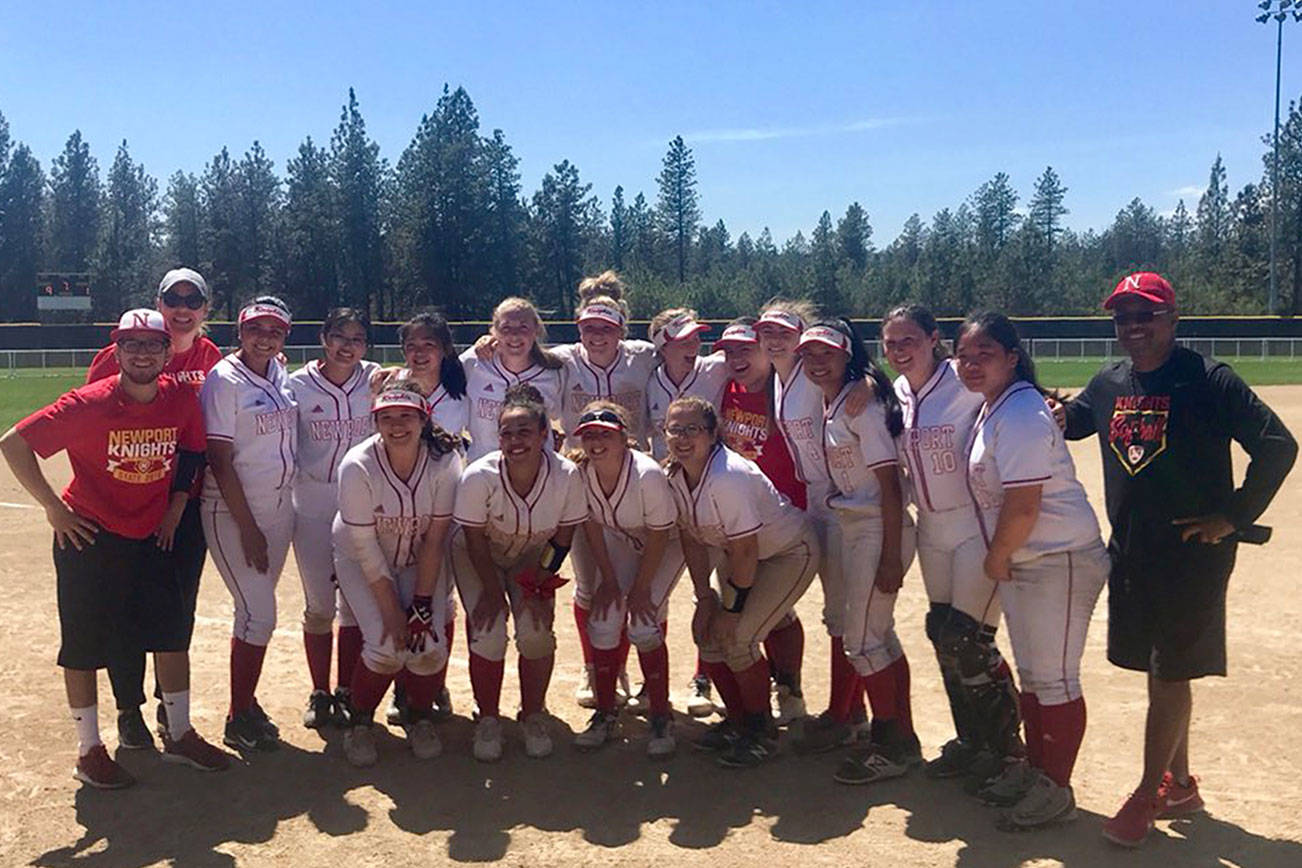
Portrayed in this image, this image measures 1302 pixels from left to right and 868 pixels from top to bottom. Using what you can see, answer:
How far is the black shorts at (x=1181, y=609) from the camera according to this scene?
3574mm

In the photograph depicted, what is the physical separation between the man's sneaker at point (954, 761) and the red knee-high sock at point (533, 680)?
63.2 inches

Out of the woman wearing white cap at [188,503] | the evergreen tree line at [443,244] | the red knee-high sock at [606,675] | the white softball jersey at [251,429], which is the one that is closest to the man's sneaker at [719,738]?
the red knee-high sock at [606,675]

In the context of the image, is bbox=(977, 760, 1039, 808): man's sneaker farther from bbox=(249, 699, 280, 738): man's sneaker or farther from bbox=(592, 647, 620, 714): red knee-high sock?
bbox=(249, 699, 280, 738): man's sneaker

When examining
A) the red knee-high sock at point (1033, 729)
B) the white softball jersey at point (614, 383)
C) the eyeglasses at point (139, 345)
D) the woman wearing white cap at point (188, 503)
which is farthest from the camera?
the white softball jersey at point (614, 383)

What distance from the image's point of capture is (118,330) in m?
4.09

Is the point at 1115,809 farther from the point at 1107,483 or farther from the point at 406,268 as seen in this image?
the point at 406,268

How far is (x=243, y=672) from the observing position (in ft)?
15.3

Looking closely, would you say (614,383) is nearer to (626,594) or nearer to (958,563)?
(626,594)

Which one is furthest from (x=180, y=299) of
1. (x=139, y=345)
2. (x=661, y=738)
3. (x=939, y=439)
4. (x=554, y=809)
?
(x=939, y=439)

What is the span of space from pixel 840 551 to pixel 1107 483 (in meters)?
1.11

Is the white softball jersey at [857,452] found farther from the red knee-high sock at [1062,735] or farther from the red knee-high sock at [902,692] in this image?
the red knee-high sock at [1062,735]

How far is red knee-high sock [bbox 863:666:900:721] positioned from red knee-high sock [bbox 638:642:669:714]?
85cm

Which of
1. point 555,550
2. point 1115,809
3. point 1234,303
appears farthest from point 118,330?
point 1234,303

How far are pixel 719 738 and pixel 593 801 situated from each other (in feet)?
2.28
